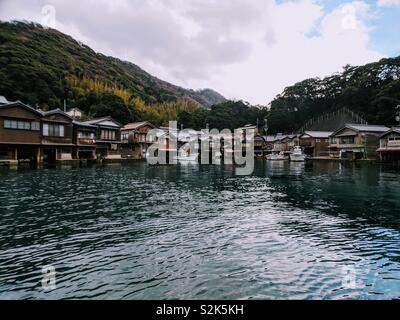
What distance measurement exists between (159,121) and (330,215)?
73.7 m

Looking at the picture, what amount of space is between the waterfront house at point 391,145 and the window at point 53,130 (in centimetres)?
5008

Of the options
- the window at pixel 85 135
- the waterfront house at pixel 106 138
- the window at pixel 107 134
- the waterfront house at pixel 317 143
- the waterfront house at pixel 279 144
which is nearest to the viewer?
the window at pixel 85 135

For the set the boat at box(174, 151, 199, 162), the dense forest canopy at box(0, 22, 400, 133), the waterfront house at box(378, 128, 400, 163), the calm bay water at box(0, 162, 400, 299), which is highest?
the dense forest canopy at box(0, 22, 400, 133)

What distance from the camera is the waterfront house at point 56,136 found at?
124 feet

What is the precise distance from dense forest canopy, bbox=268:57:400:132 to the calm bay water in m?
58.7

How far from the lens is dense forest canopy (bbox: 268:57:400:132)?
60.8m

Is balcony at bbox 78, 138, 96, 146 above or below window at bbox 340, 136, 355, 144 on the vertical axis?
below

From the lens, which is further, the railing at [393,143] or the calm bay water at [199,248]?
the railing at [393,143]

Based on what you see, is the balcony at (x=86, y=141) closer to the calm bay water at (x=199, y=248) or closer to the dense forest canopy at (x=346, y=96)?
the calm bay water at (x=199, y=248)

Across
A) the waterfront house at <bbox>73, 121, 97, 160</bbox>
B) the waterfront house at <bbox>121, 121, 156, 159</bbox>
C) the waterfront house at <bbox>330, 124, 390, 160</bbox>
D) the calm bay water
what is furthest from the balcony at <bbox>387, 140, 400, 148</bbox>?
the waterfront house at <bbox>73, 121, 97, 160</bbox>

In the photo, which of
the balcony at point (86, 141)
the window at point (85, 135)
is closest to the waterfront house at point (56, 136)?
the balcony at point (86, 141)

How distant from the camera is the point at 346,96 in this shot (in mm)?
73000

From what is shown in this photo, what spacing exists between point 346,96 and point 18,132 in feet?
247

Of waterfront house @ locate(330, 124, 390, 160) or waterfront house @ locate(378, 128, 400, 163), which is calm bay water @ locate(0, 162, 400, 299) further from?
waterfront house @ locate(330, 124, 390, 160)
